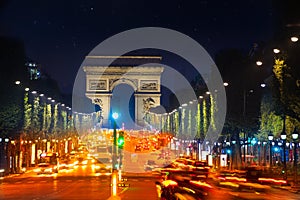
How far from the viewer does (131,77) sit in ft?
557

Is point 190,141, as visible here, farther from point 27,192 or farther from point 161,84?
point 27,192

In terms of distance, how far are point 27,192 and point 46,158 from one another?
3878 centimetres

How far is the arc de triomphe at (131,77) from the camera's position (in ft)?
558

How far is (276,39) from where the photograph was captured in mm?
51188

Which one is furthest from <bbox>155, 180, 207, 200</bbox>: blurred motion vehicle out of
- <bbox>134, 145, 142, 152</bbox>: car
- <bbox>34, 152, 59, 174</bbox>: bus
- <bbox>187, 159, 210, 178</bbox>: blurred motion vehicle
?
<bbox>134, 145, 142, 152</bbox>: car

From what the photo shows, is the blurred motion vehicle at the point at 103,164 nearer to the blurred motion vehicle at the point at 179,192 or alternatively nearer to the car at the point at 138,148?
the car at the point at 138,148

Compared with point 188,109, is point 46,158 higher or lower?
lower

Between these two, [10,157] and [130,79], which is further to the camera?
[130,79]

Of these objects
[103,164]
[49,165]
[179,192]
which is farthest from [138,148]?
[179,192]

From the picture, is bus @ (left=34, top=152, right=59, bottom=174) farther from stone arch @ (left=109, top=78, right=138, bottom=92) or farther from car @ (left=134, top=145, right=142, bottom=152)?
stone arch @ (left=109, top=78, right=138, bottom=92)

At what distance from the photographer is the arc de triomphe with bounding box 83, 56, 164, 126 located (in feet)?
558

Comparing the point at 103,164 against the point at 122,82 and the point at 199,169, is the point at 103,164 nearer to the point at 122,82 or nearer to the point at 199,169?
the point at 199,169

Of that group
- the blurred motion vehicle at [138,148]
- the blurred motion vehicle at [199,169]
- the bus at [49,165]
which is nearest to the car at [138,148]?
the blurred motion vehicle at [138,148]

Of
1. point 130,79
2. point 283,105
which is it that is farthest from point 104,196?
point 130,79
